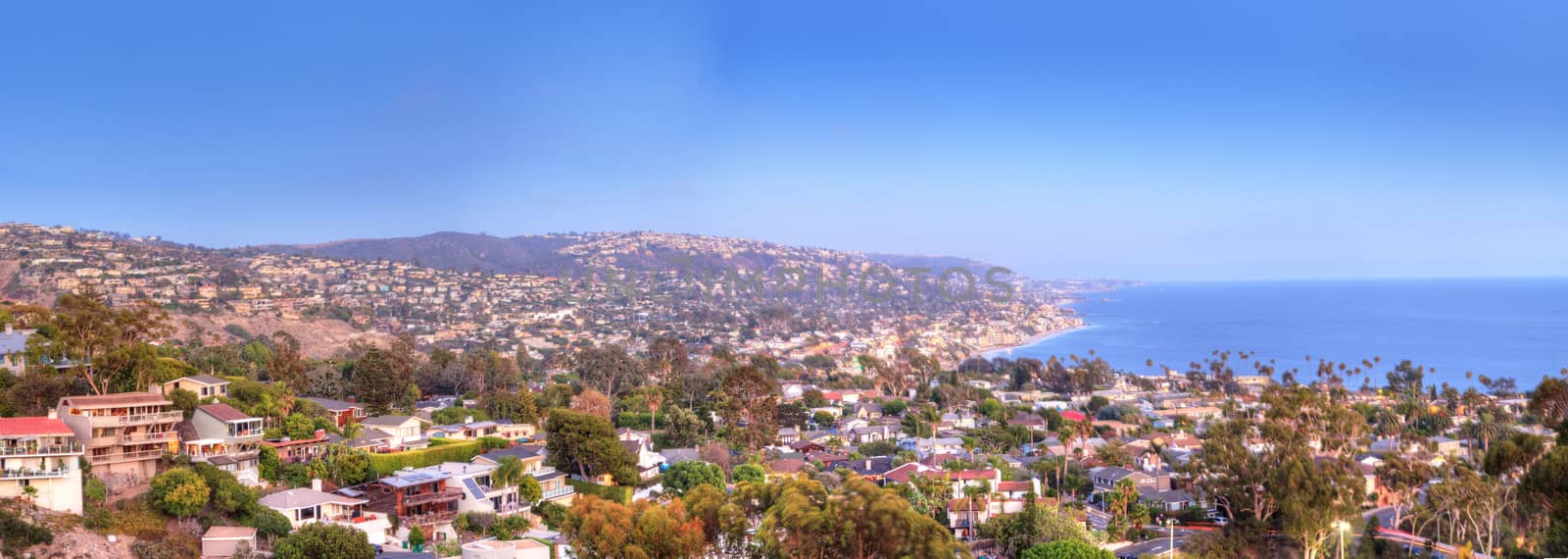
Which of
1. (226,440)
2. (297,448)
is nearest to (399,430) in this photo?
(297,448)

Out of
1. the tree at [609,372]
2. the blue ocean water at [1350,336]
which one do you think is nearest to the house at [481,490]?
the tree at [609,372]

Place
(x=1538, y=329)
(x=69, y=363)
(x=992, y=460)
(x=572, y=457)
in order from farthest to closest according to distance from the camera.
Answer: (x=1538, y=329) < (x=992, y=460) < (x=572, y=457) < (x=69, y=363)

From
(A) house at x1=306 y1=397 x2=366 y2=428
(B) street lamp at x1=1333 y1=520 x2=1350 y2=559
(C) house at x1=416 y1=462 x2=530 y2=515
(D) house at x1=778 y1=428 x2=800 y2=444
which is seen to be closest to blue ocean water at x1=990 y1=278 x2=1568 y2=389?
(D) house at x1=778 y1=428 x2=800 y2=444

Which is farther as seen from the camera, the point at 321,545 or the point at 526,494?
the point at 526,494

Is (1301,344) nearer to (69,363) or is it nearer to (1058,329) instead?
(1058,329)

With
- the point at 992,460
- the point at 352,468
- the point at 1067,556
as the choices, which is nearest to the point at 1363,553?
the point at 1067,556

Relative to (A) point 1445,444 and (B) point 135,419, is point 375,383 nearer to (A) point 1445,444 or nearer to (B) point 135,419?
(B) point 135,419

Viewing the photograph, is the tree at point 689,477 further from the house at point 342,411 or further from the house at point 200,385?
the house at point 200,385
